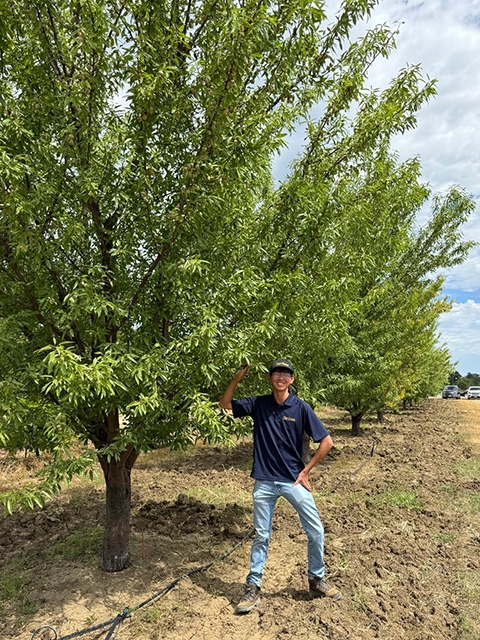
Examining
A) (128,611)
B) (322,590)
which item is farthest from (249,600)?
(128,611)

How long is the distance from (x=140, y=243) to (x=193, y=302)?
0.72 meters

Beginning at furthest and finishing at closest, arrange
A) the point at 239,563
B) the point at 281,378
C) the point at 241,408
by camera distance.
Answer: the point at 239,563 → the point at 241,408 → the point at 281,378

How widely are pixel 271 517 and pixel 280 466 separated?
470 millimetres

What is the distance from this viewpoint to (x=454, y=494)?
8.35 meters

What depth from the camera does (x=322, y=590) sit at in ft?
14.2

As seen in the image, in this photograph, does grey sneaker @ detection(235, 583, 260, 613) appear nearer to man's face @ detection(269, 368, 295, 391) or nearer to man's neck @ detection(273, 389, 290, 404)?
man's neck @ detection(273, 389, 290, 404)

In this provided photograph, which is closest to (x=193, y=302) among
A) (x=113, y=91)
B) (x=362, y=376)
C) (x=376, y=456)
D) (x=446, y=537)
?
(x=113, y=91)

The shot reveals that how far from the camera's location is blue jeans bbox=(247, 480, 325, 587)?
4191 mm

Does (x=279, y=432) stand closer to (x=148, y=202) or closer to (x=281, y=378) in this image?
(x=281, y=378)

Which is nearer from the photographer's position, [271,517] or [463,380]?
[271,517]

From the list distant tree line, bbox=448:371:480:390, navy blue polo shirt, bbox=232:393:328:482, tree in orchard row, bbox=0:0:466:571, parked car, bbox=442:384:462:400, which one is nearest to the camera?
tree in orchard row, bbox=0:0:466:571

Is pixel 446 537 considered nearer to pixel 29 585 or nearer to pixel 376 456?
pixel 29 585

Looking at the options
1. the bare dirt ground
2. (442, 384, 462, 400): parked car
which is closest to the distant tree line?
(442, 384, 462, 400): parked car

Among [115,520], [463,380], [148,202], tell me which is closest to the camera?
[148,202]
